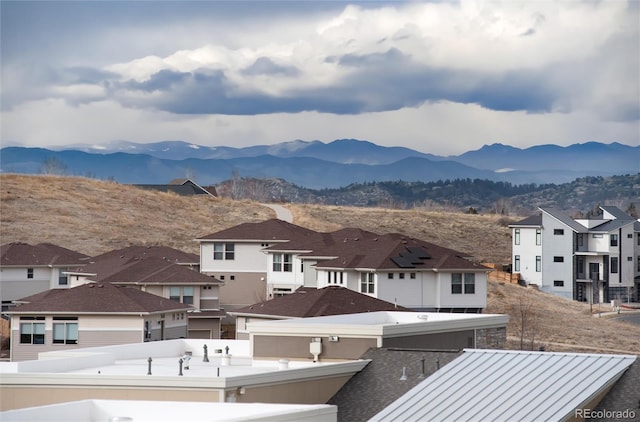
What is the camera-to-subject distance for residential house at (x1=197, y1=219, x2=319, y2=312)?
73438mm

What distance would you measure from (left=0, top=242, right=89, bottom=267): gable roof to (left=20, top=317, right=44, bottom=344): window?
22.8m

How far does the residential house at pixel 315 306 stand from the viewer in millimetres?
44344

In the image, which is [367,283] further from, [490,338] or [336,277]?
[490,338]

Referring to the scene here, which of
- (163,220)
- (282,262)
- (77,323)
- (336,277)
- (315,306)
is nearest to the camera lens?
(315,306)

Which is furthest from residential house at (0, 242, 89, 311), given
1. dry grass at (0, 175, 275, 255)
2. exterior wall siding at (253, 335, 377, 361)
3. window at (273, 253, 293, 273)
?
exterior wall siding at (253, 335, 377, 361)

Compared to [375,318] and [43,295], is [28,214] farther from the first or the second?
[375,318]

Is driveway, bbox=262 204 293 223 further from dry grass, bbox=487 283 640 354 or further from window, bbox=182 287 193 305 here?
window, bbox=182 287 193 305

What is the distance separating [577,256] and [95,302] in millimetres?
58057

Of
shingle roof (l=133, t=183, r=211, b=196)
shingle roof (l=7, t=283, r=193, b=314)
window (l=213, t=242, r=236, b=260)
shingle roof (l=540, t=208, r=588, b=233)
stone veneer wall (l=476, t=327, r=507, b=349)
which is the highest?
shingle roof (l=133, t=183, r=211, b=196)

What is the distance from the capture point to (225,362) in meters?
32.0

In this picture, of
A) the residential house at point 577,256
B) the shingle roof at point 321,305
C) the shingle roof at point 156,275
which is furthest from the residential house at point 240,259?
the residential house at point 577,256

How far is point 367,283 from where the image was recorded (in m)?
63.5

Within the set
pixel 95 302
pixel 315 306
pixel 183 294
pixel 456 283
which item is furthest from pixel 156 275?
pixel 315 306

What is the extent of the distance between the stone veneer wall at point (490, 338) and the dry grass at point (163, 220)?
48.5 m
